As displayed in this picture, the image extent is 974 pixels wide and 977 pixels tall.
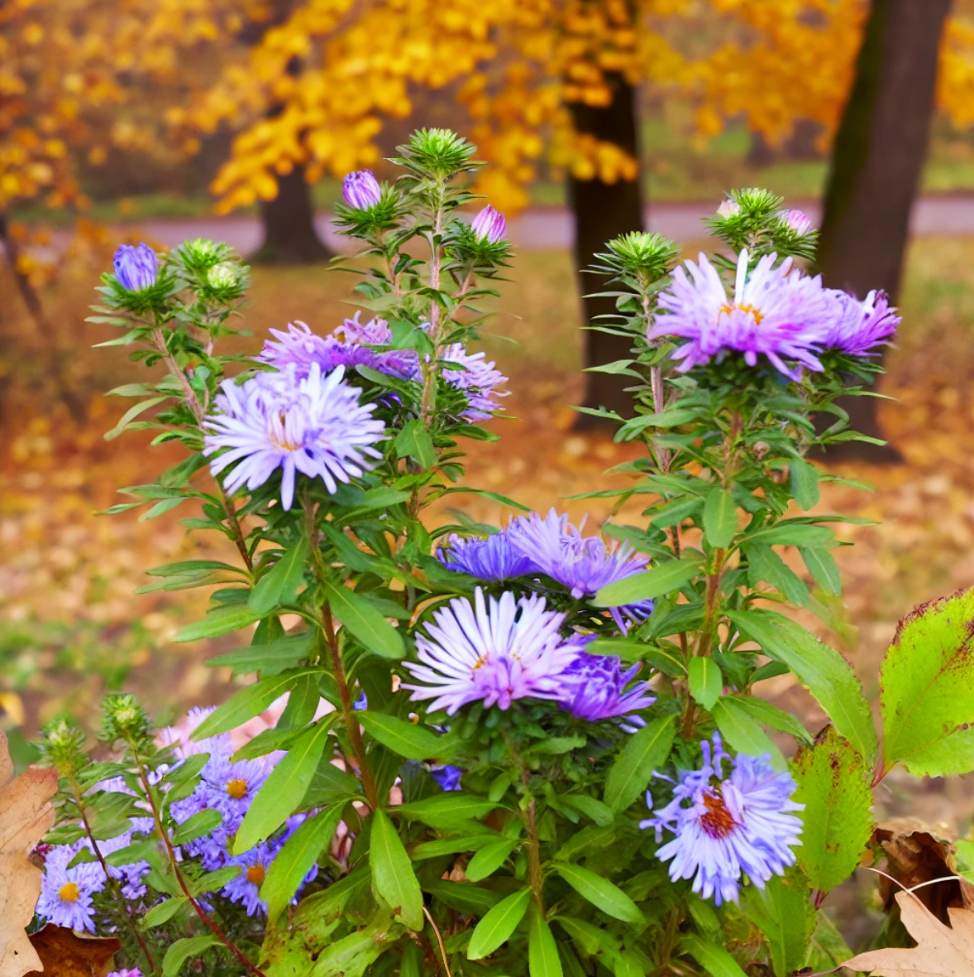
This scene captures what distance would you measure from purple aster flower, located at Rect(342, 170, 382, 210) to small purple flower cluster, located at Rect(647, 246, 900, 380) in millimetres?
352

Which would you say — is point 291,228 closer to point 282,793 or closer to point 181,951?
point 181,951

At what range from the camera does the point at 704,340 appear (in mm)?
844

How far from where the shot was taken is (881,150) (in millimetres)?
5129

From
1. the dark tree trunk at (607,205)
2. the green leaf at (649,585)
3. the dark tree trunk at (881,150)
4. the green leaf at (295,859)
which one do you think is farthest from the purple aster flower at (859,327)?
the dark tree trunk at (607,205)

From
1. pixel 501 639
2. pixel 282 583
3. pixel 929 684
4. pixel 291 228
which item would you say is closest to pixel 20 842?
pixel 282 583

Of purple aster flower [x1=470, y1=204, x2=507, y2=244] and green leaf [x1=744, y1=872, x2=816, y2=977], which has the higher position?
purple aster flower [x1=470, y1=204, x2=507, y2=244]

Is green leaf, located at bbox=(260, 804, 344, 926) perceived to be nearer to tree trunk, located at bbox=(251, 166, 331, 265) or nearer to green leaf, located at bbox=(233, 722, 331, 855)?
green leaf, located at bbox=(233, 722, 331, 855)

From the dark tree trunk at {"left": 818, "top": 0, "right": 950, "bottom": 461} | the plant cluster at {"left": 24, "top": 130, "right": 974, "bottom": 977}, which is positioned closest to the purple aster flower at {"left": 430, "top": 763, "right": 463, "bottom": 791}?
the plant cluster at {"left": 24, "top": 130, "right": 974, "bottom": 977}

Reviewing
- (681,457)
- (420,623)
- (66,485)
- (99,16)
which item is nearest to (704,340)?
(681,457)

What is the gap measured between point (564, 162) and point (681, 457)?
413 cm

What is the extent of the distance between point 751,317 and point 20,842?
0.98 meters

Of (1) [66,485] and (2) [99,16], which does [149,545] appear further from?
(2) [99,16]

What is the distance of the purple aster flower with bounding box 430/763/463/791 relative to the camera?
4.42ft

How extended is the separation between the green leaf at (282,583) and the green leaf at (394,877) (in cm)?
29
